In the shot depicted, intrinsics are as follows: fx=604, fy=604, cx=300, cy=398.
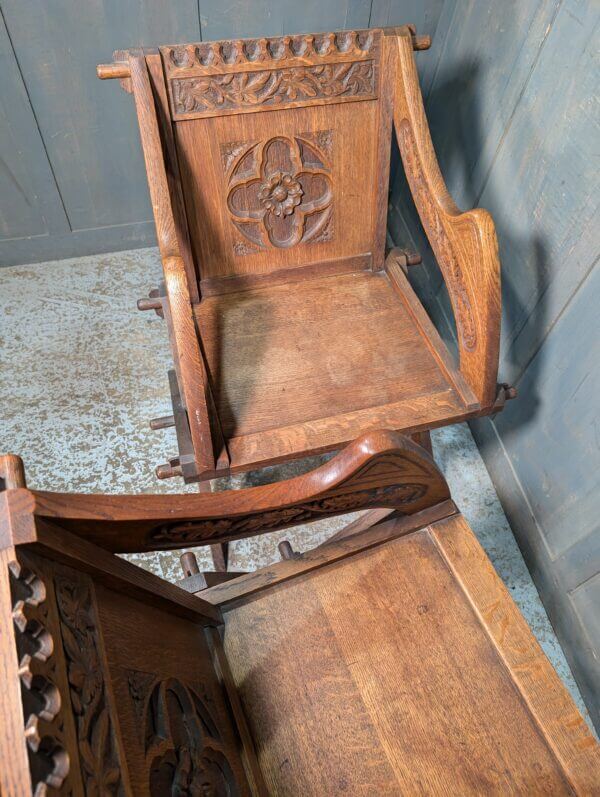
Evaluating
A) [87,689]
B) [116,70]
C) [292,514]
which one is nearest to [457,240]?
[292,514]

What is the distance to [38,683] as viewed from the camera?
19.7 inches

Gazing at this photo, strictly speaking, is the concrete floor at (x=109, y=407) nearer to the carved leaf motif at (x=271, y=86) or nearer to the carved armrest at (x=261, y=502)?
the carved armrest at (x=261, y=502)

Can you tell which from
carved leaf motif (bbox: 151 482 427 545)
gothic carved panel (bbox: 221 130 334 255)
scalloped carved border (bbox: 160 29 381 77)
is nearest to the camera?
carved leaf motif (bbox: 151 482 427 545)

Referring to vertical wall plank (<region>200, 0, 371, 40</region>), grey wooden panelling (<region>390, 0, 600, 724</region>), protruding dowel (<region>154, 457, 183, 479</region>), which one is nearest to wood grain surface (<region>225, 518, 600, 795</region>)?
protruding dowel (<region>154, 457, 183, 479</region>)

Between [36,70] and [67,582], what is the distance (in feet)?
5.58

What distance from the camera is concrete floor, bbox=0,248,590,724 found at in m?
1.65

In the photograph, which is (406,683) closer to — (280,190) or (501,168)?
(280,190)

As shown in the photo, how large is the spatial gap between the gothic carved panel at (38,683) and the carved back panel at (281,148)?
3.46 ft

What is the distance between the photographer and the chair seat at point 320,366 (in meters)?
1.23

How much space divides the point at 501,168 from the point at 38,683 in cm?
149

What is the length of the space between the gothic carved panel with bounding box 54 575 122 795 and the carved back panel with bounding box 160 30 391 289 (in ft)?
3.31

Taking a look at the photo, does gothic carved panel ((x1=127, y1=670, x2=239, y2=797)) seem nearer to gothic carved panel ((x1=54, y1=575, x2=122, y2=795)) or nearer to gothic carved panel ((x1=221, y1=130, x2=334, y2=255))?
A: gothic carved panel ((x1=54, y1=575, x2=122, y2=795))

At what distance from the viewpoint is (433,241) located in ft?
A: 4.33

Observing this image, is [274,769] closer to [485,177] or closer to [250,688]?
[250,688]
